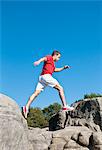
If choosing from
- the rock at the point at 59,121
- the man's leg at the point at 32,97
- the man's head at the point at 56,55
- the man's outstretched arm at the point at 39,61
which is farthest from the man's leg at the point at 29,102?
the rock at the point at 59,121

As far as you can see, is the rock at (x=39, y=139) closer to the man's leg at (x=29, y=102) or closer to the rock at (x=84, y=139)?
the man's leg at (x=29, y=102)

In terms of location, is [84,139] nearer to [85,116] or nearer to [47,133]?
[47,133]

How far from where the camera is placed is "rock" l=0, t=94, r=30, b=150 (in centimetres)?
1027

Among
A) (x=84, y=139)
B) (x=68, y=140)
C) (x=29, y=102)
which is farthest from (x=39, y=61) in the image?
(x=84, y=139)

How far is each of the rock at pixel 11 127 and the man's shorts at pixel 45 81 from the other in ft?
5.85

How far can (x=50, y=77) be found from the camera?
42.5 feet

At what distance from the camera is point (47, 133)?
13.7m

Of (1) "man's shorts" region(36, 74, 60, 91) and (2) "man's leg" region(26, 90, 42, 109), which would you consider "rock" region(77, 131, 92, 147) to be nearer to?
(1) "man's shorts" region(36, 74, 60, 91)

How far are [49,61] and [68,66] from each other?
85 cm

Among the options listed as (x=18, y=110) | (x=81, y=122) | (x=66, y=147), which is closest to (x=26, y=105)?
(x=18, y=110)

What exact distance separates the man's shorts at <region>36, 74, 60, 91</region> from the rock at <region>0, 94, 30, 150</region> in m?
1.78

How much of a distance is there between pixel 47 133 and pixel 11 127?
11.5 feet

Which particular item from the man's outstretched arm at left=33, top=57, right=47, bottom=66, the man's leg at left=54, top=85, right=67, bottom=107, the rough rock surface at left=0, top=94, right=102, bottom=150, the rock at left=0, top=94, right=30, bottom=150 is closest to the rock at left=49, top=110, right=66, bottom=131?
the rough rock surface at left=0, top=94, right=102, bottom=150

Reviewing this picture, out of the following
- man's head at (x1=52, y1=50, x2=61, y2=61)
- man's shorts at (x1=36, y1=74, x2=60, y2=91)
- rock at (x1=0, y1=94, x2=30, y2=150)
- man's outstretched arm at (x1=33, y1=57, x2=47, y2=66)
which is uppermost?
man's head at (x1=52, y1=50, x2=61, y2=61)
